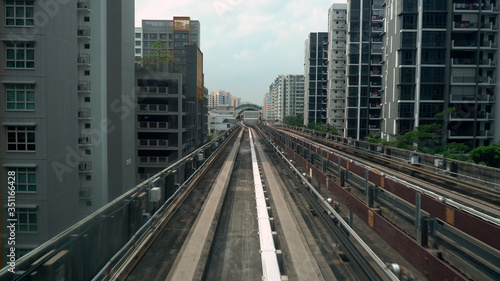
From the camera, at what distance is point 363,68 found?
237 feet

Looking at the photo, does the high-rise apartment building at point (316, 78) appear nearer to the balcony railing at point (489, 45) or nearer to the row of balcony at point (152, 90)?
the balcony railing at point (489, 45)

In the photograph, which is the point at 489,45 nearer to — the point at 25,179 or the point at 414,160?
the point at 414,160

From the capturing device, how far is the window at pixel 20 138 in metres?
21.4

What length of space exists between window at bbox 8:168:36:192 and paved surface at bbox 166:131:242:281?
16578mm

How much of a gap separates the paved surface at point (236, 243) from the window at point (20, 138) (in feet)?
54.0

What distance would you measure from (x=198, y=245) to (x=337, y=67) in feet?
272

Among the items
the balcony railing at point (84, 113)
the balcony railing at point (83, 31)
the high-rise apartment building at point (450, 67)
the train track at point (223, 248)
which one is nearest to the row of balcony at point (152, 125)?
the balcony railing at point (84, 113)

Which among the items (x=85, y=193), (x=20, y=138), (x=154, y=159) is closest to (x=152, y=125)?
(x=154, y=159)

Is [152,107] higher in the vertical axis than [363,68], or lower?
lower

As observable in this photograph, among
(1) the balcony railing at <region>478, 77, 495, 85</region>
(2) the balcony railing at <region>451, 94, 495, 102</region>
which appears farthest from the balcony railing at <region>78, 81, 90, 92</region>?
(1) the balcony railing at <region>478, 77, 495, 85</region>

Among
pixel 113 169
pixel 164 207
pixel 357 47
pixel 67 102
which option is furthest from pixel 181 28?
pixel 164 207

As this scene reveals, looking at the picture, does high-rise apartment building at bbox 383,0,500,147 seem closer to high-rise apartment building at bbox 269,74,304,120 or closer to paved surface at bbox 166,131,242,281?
paved surface at bbox 166,131,242,281

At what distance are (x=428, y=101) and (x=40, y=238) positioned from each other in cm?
4981

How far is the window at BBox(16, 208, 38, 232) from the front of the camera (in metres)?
22.6
